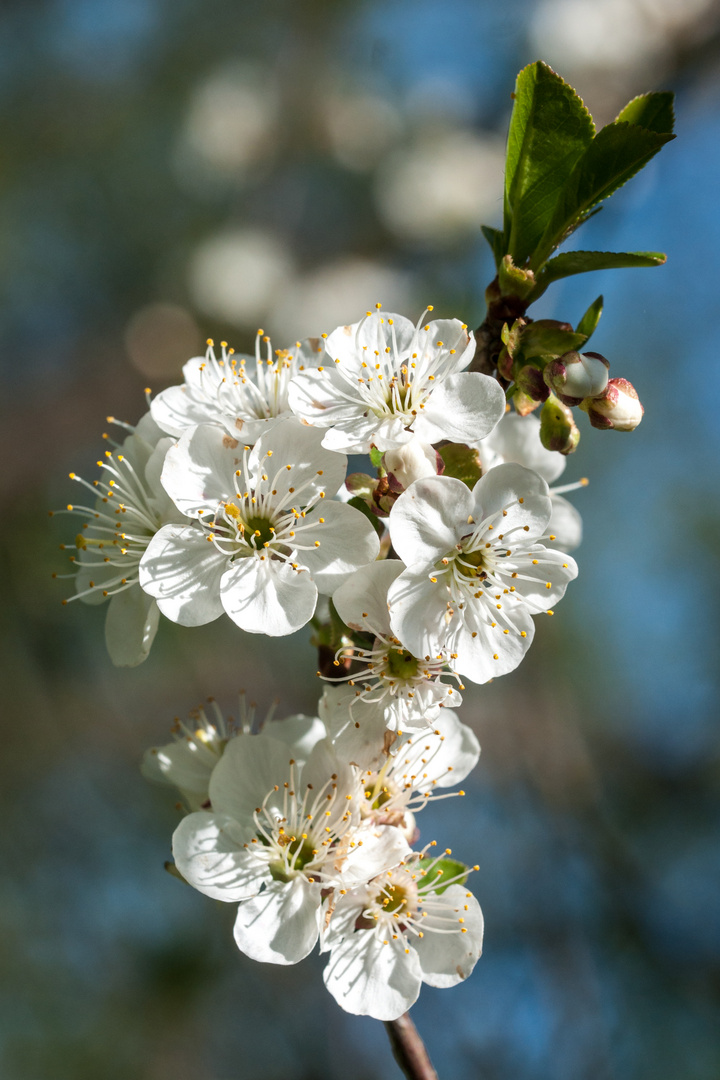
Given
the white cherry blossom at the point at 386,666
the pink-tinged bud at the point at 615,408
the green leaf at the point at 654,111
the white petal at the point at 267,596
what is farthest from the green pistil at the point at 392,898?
the green leaf at the point at 654,111

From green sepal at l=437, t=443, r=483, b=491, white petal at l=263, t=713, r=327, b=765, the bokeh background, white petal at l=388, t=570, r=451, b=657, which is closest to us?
white petal at l=388, t=570, r=451, b=657

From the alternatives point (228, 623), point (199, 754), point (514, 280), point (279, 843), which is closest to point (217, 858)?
point (279, 843)

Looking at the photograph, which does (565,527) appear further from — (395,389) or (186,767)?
(186,767)

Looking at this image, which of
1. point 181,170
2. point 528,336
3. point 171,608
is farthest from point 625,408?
point 181,170

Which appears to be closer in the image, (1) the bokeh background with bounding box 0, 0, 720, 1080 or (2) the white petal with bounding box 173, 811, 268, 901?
(2) the white petal with bounding box 173, 811, 268, 901

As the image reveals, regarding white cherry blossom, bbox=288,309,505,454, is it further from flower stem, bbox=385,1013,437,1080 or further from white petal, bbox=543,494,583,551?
flower stem, bbox=385,1013,437,1080

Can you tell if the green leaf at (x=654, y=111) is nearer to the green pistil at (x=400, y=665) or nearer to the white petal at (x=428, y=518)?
the white petal at (x=428, y=518)

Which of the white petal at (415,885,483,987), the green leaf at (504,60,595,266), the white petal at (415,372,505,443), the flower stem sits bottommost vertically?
the flower stem

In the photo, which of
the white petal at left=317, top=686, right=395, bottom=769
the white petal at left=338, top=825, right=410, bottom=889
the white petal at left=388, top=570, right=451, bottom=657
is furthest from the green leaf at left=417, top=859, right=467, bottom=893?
the white petal at left=388, top=570, right=451, bottom=657
